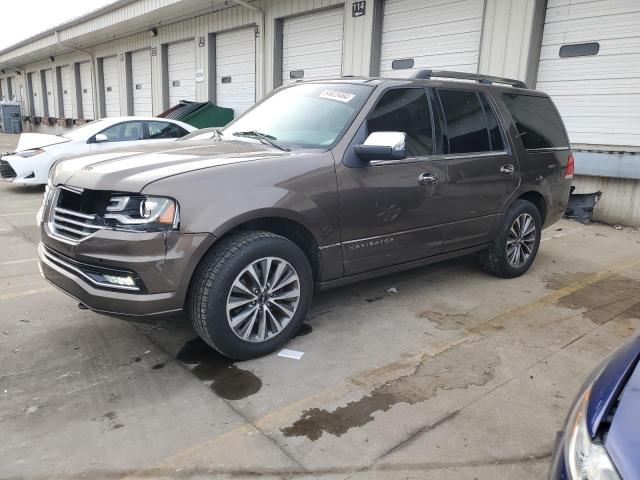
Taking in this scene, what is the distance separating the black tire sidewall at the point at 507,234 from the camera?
495 centimetres

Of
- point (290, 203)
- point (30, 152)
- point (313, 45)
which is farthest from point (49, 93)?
point (290, 203)

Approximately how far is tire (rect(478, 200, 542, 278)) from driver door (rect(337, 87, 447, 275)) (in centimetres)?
96

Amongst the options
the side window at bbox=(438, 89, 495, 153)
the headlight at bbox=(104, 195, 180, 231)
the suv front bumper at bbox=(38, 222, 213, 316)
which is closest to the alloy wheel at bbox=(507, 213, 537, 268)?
the side window at bbox=(438, 89, 495, 153)

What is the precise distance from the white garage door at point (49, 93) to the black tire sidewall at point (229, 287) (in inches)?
1229

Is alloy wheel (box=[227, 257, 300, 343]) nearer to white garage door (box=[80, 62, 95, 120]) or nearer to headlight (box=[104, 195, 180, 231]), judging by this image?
headlight (box=[104, 195, 180, 231])

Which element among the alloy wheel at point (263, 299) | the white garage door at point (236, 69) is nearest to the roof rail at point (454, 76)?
the alloy wheel at point (263, 299)

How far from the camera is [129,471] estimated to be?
2332mm

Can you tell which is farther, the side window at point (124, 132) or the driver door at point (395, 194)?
the side window at point (124, 132)

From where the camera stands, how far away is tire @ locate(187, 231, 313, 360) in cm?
306

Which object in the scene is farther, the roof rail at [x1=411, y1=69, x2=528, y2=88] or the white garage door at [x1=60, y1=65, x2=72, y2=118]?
the white garage door at [x1=60, y1=65, x2=72, y2=118]

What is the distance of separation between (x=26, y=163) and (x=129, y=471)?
30.5ft

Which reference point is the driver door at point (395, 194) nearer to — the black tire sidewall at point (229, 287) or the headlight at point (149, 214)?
the black tire sidewall at point (229, 287)

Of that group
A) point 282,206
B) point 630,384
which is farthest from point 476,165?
point 630,384

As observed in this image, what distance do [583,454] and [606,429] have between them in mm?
98
